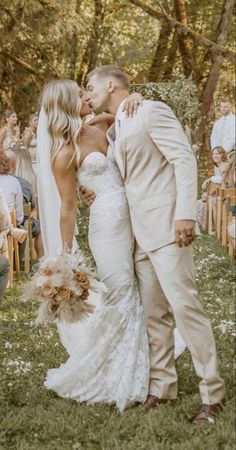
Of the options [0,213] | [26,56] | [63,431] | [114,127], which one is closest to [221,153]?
[0,213]

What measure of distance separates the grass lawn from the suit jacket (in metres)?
0.78

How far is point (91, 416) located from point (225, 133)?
6989 mm

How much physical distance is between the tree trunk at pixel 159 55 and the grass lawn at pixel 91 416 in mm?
18026

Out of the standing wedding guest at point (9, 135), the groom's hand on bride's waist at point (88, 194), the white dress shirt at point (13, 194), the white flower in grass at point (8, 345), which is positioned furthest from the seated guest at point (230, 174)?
the groom's hand on bride's waist at point (88, 194)

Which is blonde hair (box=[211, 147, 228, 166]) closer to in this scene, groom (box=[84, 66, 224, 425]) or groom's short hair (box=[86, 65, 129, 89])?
groom's short hair (box=[86, 65, 129, 89])

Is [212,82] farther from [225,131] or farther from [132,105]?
[132,105]

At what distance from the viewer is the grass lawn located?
146 inches

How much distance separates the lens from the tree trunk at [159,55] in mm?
23016

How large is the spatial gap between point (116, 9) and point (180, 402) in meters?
20.0

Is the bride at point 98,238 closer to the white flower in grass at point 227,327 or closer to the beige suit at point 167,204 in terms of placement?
the beige suit at point 167,204

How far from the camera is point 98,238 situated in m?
4.33

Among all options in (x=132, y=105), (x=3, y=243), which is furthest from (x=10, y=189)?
(x=132, y=105)

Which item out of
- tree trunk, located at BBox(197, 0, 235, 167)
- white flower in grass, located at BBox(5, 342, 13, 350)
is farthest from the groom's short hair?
tree trunk, located at BBox(197, 0, 235, 167)

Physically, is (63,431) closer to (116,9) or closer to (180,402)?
(180,402)
